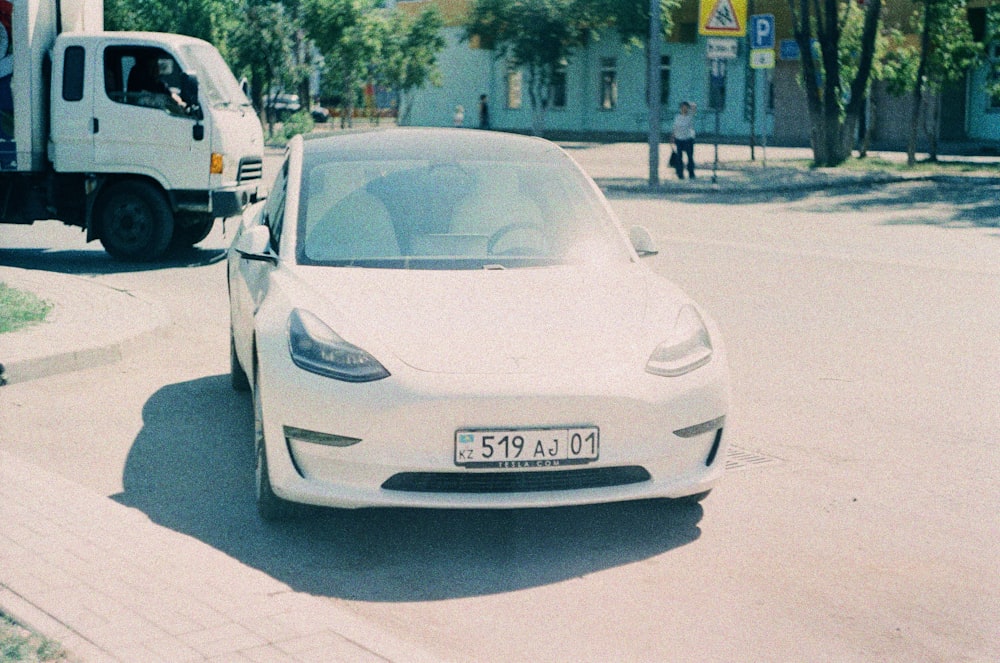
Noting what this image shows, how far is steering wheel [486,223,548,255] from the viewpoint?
6.14 metres

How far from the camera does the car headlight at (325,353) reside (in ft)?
16.3

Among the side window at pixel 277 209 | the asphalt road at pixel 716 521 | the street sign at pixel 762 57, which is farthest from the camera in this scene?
the street sign at pixel 762 57

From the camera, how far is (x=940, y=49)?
32219mm

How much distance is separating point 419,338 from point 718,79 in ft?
74.7

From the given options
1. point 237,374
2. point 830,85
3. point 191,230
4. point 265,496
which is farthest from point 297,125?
point 265,496

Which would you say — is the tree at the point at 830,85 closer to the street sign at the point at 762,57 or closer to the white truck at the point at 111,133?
the street sign at the point at 762,57

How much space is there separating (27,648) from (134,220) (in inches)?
434

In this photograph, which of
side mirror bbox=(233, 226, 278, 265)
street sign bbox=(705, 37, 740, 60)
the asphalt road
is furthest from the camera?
street sign bbox=(705, 37, 740, 60)

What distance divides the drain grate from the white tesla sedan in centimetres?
84

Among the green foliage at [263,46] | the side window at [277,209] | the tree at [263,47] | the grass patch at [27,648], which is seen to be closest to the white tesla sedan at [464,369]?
the side window at [277,209]

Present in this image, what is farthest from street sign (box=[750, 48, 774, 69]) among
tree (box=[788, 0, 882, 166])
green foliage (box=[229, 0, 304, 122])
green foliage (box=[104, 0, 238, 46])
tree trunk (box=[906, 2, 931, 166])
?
green foliage (box=[104, 0, 238, 46])

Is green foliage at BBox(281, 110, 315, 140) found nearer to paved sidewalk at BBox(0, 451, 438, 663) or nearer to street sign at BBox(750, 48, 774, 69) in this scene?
street sign at BBox(750, 48, 774, 69)

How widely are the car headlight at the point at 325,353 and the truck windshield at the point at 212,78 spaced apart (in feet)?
30.6

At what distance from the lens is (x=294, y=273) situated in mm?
5762
